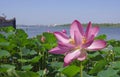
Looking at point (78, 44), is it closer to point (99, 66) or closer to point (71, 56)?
point (71, 56)

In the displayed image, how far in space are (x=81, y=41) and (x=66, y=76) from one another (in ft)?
1.31

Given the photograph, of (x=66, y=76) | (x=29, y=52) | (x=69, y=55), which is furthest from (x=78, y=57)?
(x=29, y=52)

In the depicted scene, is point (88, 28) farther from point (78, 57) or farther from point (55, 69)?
point (55, 69)

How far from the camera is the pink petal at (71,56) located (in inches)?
37.3

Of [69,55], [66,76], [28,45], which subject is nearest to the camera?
[69,55]

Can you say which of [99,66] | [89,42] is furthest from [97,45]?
[99,66]

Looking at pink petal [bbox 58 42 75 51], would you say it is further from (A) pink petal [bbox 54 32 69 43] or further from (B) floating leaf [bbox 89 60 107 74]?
(B) floating leaf [bbox 89 60 107 74]

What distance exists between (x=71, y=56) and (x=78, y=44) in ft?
0.14

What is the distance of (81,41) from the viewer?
0.98 metres

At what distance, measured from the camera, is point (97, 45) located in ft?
3.13

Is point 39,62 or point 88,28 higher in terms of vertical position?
point 88,28

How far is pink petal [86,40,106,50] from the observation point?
94 centimetres

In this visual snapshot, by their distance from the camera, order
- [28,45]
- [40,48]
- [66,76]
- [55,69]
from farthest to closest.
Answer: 1. [28,45]
2. [40,48]
3. [55,69]
4. [66,76]

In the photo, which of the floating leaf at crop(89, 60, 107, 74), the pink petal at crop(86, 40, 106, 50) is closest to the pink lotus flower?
the pink petal at crop(86, 40, 106, 50)
